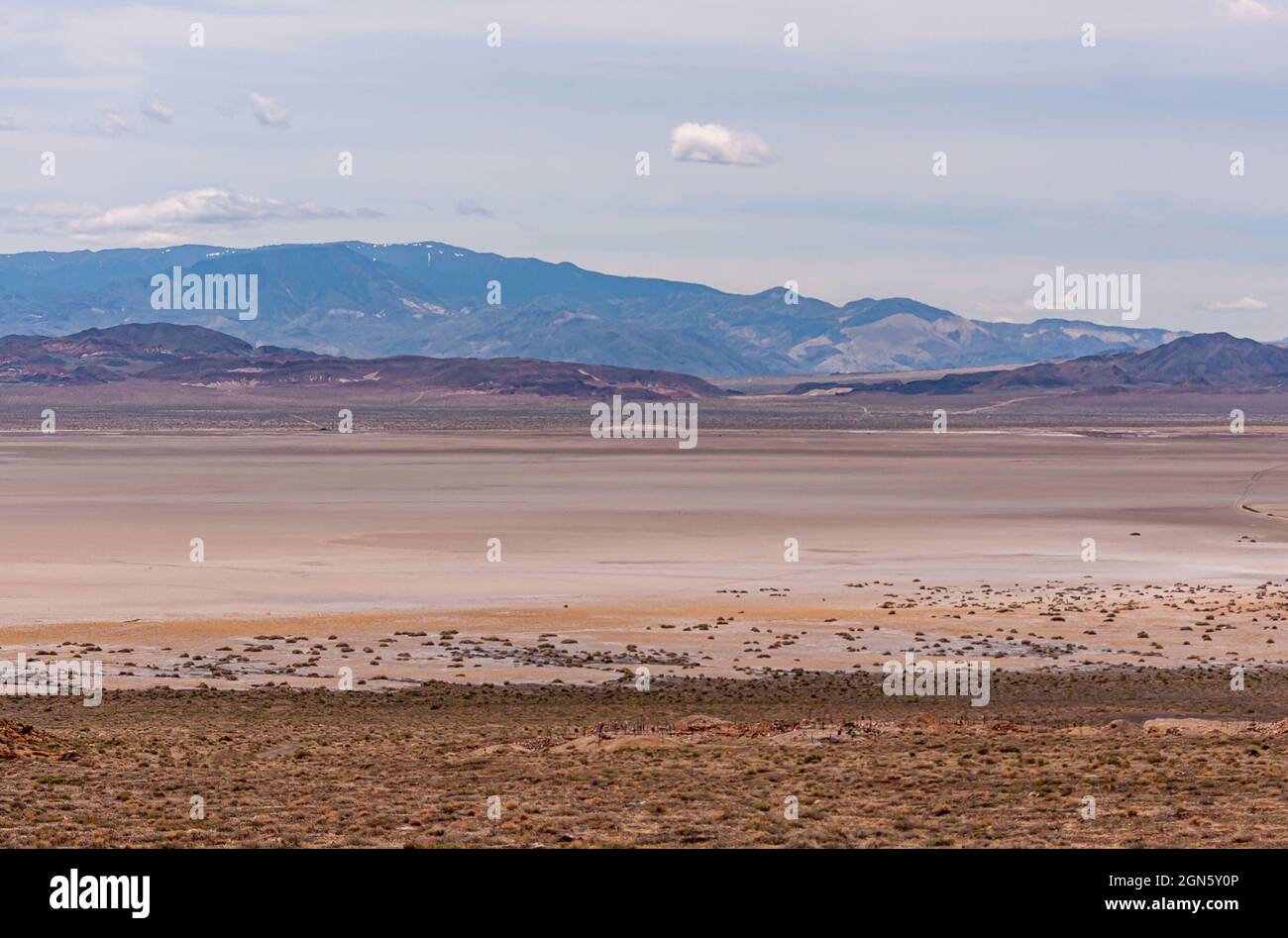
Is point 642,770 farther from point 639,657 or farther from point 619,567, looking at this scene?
point 619,567

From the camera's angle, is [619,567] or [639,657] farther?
[619,567]

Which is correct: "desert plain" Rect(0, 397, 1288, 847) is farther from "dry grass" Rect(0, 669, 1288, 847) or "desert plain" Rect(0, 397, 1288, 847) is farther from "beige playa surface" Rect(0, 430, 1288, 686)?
"beige playa surface" Rect(0, 430, 1288, 686)

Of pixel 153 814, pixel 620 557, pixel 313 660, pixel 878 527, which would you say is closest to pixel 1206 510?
pixel 878 527

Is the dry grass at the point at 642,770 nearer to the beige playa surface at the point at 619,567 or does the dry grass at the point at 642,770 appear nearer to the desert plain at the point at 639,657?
the desert plain at the point at 639,657

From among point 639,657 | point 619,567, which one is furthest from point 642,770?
point 619,567
